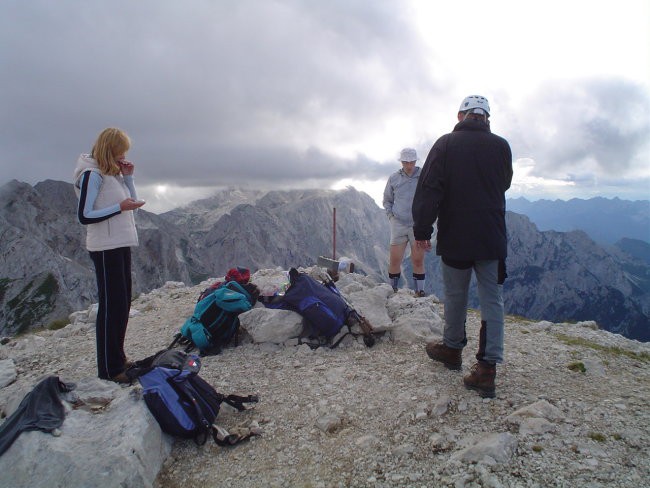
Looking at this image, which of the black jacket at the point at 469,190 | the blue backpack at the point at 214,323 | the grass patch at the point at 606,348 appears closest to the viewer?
the black jacket at the point at 469,190

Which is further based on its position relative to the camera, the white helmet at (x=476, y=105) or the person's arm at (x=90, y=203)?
the person's arm at (x=90, y=203)

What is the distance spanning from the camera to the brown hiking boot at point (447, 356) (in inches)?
230

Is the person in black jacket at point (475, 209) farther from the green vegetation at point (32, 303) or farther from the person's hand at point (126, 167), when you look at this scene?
the green vegetation at point (32, 303)

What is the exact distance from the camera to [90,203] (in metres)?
5.46

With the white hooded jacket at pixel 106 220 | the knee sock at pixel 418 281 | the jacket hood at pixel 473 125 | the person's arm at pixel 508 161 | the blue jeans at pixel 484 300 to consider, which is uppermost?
the jacket hood at pixel 473 125

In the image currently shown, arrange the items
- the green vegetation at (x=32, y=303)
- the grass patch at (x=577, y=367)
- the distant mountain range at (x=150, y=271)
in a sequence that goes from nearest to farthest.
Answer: the grass patch at (x=577, y=367) → the green vegetation at (x=32, y=303) → the distant mountain range at (x=150, y=271)

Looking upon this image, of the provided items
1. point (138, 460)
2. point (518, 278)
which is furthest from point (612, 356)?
point (518, 278)

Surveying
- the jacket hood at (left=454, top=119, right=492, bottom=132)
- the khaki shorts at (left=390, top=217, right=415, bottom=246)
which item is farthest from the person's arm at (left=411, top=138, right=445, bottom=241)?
the khaki shorts at (left=390, top=217, right=415, bottom=246)

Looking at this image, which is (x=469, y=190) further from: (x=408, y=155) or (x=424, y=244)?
(x=408, y=155)

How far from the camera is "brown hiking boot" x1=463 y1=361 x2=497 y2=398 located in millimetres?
5008

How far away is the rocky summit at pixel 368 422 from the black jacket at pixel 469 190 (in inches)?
77.2

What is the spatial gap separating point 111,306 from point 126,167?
213 centimetres

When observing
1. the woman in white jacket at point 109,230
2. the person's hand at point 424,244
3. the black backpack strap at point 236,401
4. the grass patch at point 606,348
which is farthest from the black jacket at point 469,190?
the woman in white jacket at point 109,230

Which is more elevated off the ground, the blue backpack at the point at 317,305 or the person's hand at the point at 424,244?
the person's hand at the point at 424,244
